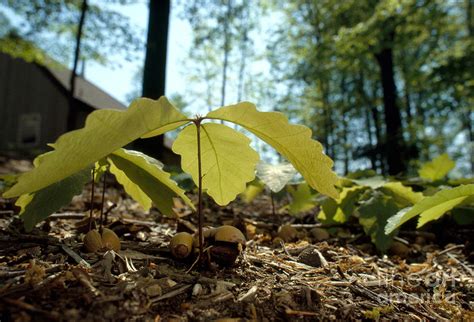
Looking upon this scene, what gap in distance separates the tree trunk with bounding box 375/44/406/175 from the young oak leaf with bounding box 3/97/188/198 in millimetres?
8861

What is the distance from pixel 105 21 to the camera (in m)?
11.1

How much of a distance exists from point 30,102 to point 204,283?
17.4 metres

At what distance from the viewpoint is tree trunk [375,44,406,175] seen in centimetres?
902

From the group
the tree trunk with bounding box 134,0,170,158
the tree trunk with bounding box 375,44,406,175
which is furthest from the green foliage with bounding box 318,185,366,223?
the tree trunk with bounding box 375,44,406,175

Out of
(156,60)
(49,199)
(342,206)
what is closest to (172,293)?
(49,199)

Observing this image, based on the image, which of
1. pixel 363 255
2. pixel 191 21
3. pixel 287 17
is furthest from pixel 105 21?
pixel 363 255

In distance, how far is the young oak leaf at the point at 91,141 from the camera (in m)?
0.81

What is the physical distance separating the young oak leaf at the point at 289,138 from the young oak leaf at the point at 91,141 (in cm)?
22

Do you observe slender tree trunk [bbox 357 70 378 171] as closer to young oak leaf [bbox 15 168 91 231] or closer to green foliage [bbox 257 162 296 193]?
green foliage [bbox 257 162 296 193]

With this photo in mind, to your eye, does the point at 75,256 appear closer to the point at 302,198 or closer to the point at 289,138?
the point at 289,138

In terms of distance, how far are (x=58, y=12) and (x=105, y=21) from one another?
1417mm

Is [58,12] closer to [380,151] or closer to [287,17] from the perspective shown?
[287,17]

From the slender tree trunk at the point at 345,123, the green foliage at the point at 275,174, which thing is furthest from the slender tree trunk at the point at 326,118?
the green foliage at the point at 275,174

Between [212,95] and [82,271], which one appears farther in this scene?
[212,95]
